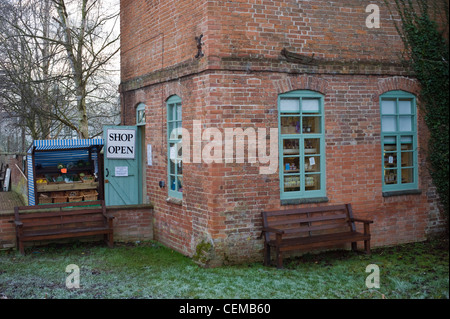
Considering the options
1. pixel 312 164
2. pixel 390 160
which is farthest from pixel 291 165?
pixel 390 160

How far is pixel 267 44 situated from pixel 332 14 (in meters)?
1.62

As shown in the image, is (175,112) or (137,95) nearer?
(175,112)

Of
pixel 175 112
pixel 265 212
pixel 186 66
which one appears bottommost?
pixel 265 212

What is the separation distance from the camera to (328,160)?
9.58m

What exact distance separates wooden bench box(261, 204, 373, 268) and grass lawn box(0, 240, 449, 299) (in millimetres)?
361

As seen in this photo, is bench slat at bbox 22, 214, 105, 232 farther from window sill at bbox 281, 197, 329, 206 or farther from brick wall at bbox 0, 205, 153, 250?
window sill at bbox 281, 197, 329, 206

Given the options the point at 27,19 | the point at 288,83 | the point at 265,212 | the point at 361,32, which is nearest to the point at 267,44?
the point at 288,83

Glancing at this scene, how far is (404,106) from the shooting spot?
1048 centimetres

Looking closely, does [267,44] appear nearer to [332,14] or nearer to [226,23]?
[226,23]

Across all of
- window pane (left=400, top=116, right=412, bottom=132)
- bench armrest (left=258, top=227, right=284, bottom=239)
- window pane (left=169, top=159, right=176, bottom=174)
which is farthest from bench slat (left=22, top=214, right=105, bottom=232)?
window pane (left=400, top=116, right=412, bottom=132)

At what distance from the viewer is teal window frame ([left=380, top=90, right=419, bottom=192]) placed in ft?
33.7

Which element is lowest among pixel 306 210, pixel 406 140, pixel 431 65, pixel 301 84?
pixel 306 210

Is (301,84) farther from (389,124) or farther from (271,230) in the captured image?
(271,230)

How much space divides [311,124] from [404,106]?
2.37 meters
